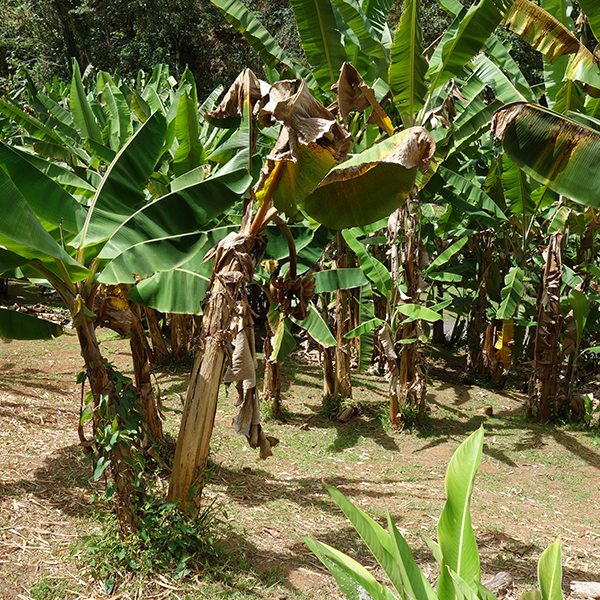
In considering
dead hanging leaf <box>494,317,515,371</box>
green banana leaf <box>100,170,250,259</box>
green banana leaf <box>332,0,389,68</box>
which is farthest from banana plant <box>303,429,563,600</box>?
dead hanging leaf <box>494,317,515,371</box>

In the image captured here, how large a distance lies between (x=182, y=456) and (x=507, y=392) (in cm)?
639

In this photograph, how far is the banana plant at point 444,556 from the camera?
1.84 m

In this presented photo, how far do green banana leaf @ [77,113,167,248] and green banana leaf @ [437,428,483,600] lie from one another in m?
2.17

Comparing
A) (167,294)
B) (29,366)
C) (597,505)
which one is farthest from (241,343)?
(29,366)

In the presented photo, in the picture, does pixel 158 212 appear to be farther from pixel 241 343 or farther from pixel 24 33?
pixel 24 33

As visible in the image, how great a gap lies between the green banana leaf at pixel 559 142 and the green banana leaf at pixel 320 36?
2313 millimetres

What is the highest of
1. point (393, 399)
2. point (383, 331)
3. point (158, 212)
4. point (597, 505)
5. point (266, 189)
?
point (266, 189)

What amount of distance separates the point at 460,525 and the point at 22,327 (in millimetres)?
2690

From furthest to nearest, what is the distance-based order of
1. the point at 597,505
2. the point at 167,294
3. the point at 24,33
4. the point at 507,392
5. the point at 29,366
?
the point at 24,33 < the point at 507,392 < the point at 29,366 < the point at 597,505 < the point at 167,294

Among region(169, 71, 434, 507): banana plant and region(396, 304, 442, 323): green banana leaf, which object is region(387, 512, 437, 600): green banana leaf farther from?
region(396, 304, 442, 323): green banana leaf

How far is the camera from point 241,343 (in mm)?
3303

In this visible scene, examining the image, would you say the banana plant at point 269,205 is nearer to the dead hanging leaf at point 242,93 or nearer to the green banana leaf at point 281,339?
the dead hanging leaf at point 242,93

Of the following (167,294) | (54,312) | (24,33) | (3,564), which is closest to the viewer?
(3,564)

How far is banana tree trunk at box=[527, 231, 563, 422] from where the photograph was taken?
647 cm
